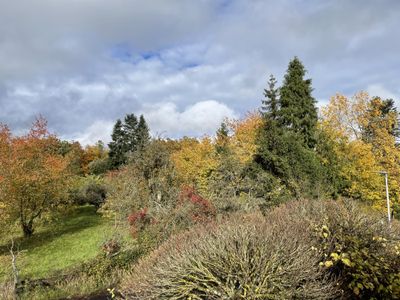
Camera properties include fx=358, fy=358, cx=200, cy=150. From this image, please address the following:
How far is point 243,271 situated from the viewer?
4938 millimetres

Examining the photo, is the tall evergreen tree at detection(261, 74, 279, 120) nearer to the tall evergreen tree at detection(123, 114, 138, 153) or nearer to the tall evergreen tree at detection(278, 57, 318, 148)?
the tall evergreen tree at detection(278, 57, 318, 148)

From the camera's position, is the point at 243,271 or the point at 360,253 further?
the point at 360,253

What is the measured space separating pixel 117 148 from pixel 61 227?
70.5 feet

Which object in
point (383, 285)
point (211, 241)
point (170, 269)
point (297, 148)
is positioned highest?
point (297, 148)

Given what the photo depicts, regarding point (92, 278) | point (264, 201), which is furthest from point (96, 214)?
point (92, 278)

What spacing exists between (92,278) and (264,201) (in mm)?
9469

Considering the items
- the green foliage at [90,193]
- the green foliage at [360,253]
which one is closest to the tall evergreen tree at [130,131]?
the green foliage at [90,193]

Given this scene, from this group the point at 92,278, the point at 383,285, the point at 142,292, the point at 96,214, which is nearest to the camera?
the point at 383,285

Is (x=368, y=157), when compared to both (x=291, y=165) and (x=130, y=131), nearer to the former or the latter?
(x=291, y=165)

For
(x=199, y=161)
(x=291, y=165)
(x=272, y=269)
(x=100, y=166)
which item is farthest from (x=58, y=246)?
(x=100, y=166)

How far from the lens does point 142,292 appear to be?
18.9ft

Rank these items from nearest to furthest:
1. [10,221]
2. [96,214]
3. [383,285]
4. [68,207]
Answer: [383,285], [10,221], [68,207], [96,214]

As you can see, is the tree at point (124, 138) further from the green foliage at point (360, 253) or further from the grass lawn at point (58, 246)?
the green foliage at point (360, 253)

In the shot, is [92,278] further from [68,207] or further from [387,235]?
[68,207]
